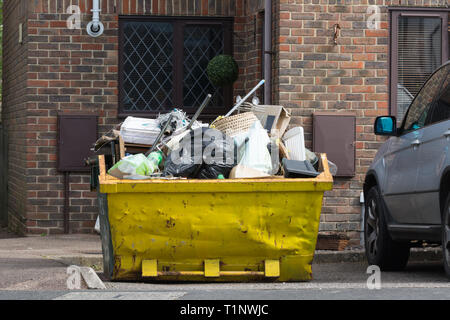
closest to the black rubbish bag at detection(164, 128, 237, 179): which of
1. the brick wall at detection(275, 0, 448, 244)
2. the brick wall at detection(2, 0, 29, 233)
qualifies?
the brick wall at detection(275, 0, 448, 244)

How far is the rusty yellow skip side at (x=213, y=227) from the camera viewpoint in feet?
25.9

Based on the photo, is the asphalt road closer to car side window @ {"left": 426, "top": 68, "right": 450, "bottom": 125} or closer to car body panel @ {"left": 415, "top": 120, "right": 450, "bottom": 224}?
car body panel @ {"left": 415, "top": 120, "right": 450, "bottom": 224}

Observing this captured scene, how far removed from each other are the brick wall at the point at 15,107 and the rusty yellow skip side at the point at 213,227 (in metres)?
5.53

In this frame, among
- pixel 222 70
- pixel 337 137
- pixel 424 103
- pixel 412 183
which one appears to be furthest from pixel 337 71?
pixel 412 183

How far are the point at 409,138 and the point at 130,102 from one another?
5364mm

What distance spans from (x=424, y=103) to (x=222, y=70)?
14.1 feet

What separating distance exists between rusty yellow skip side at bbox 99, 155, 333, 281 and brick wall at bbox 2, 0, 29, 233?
5525 mm

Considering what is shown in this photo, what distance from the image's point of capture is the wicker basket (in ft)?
28.2

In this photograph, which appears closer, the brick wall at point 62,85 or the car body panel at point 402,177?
the car body panel at point 402,177

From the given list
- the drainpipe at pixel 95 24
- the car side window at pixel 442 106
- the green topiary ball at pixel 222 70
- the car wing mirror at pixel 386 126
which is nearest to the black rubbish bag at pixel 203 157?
the car wing mirror at pixel 386 126

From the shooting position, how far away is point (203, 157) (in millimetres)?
8156

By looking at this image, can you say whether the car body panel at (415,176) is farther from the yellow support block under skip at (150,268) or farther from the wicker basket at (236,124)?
the yellow support block under skip at (150,268)

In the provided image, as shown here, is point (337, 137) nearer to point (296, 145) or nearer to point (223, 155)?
point (296, 145)
